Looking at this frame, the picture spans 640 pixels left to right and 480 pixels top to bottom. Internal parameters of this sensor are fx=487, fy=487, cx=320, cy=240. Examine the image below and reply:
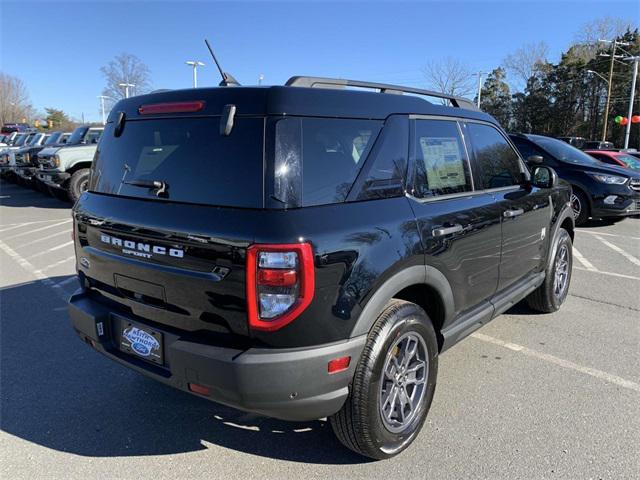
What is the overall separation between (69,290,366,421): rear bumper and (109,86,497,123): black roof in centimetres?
110

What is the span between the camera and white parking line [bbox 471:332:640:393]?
3.44 metres

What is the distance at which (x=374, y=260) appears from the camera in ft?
7.73

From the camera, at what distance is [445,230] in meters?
2.86

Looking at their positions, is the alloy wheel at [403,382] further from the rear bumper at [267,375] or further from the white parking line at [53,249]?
the white parking line at [53,249]

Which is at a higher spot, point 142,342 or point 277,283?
point 277,283

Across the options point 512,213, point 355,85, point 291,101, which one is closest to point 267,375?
point 291,101

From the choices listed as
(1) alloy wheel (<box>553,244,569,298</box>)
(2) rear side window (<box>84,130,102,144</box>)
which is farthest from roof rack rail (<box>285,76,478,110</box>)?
(2) rear side window (<box>84,130,102,144</box>)

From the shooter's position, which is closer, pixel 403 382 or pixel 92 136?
pixel 403 382

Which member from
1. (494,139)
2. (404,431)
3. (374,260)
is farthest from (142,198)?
(494,139)

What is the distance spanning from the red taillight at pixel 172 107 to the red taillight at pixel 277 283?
0.87 metres

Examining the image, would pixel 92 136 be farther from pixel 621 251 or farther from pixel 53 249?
pixel 621 251

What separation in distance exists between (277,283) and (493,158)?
2.38m

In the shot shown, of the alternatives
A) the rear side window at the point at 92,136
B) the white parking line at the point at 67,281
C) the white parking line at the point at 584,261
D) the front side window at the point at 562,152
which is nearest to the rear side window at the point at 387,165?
the white parking line at the point at 67,281

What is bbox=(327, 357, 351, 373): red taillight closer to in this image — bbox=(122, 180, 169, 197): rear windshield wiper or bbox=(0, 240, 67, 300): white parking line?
bbox=(122, 180, 169, 197): rear windshield wiper
